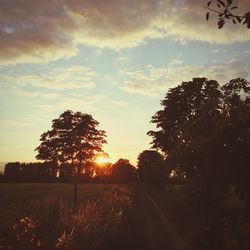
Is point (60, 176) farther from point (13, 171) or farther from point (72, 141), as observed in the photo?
point (72, 141)

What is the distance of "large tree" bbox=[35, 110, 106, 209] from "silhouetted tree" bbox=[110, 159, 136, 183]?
120 metres

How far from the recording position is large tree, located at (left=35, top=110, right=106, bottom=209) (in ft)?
116

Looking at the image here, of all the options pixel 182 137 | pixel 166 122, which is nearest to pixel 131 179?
pixel 166 122

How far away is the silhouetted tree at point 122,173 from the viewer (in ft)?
519

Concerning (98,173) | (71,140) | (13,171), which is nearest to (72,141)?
(71,140)

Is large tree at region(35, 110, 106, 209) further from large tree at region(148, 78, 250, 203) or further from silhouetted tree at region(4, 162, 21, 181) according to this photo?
silhouetted tree at region(4, 162, 21, 181)

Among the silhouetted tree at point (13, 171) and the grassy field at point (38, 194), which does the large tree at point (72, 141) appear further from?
the silhouetted tree at point (13, 171)

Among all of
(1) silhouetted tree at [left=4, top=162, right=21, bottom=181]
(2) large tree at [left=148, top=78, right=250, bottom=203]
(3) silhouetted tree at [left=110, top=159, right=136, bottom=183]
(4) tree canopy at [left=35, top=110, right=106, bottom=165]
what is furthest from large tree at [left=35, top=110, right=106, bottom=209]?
(3) silhouetted tree at [left=110, top=159, right=136, bottom=183]

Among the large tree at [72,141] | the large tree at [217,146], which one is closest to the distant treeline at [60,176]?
the large tree at [72,141]

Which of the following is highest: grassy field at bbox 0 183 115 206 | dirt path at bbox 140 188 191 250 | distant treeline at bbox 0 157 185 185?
distant treeline at bbox 0 157 185 185

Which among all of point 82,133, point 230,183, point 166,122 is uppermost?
point 166,122

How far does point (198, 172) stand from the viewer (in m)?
21.6

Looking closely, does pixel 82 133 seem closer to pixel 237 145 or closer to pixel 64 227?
pixel 237 145

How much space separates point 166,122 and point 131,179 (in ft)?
428
